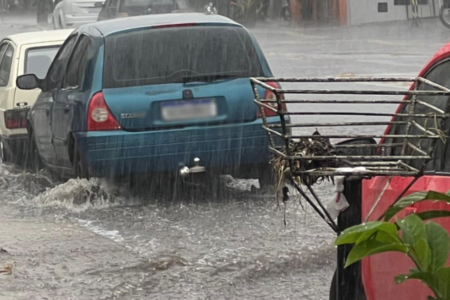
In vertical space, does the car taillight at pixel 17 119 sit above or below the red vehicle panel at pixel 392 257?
below

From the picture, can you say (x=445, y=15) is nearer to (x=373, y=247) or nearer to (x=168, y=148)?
(x=168, y=148)

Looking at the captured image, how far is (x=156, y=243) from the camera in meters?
7.64

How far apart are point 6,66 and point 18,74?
702 millimetres

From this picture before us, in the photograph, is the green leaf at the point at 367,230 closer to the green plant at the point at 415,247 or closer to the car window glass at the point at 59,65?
the green plant at the point at 415,247

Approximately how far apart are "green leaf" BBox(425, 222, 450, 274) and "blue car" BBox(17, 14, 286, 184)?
6.61 meters

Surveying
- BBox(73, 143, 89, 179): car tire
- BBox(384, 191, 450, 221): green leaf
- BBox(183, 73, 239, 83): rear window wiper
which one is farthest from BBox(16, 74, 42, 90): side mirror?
BBox(384, 191, 450, 221): green leaf

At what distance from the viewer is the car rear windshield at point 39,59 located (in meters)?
12.3

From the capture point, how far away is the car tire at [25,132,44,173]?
11.2 m

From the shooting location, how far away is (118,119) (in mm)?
8742

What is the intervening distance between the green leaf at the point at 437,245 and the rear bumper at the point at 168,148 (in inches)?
262

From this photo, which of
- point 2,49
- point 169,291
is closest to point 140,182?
point 169,291

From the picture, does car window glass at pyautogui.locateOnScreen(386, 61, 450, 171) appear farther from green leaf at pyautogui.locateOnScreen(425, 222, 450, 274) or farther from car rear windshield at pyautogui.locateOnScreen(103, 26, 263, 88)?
car rear windshield at pyautogui.locateOnScreen(103, 26, 263, 88)

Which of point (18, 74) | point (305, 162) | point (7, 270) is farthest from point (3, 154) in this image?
point (305, 162)

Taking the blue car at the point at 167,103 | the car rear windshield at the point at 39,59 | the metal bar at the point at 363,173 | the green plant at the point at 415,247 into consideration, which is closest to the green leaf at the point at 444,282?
the green plant at the point at 415,247
